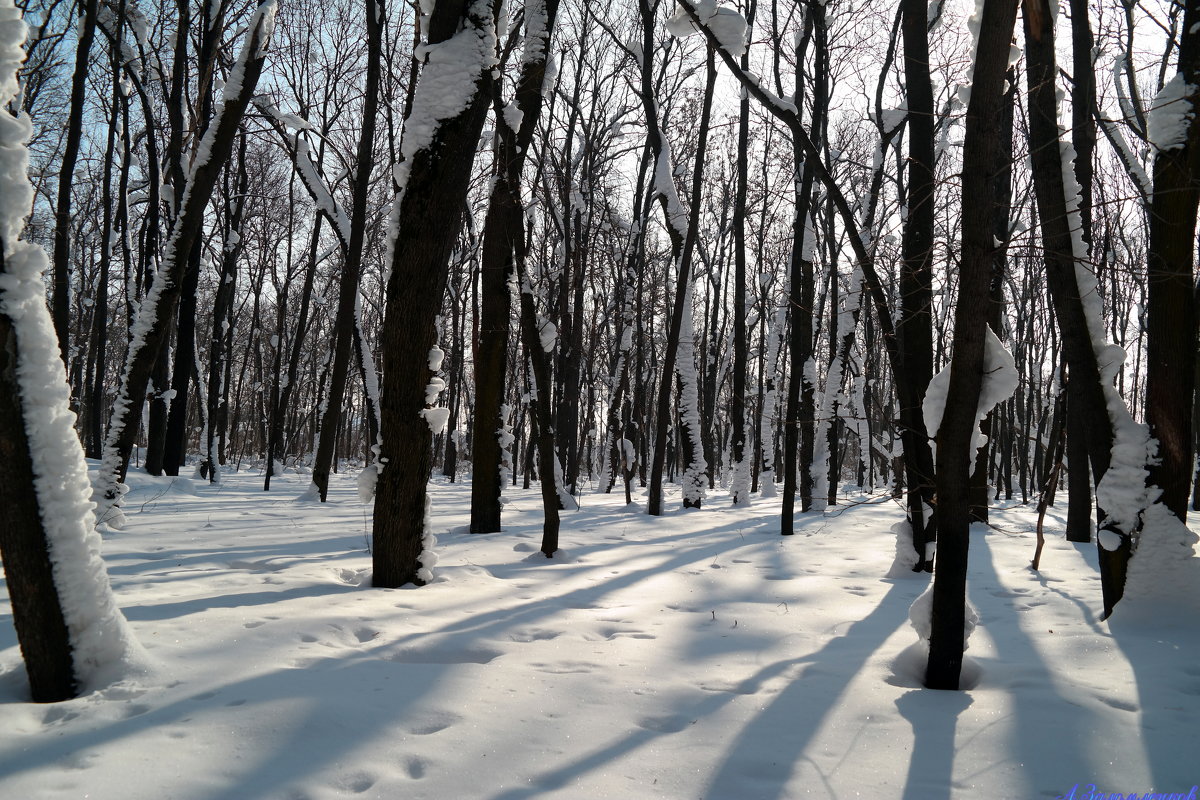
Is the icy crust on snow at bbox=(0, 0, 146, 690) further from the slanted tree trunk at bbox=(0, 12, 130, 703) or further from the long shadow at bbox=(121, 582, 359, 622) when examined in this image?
the long shadow at bbox=(121, 582, 359, 622)

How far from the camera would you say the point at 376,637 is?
3.29 meters

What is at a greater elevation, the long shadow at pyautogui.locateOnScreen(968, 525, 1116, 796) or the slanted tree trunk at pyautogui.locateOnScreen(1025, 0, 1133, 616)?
the slanted tree trunk at pyautogui.locateOnScreen(1025, 0, 1133, 616)

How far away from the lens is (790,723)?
253 centimetres

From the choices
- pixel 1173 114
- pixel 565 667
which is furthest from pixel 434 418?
pixel 1173 114

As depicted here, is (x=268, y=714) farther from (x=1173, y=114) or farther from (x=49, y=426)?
(x=1173, y=114)

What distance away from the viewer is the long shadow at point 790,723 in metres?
2.09

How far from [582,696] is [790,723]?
797 millimetres

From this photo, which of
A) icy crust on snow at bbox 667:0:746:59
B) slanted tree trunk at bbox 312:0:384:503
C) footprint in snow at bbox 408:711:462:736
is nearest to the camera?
footprint in snow at bbox 408:711:462:736

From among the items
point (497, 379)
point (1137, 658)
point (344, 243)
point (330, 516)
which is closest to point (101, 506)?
point (330, 516)

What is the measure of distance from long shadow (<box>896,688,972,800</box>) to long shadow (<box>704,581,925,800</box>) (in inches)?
11.7

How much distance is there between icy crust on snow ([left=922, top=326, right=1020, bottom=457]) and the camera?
9.25 feet

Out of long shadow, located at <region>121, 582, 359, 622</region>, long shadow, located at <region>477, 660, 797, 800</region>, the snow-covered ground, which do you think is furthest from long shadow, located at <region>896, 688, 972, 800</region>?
long shadow, located at <region>121, 582, 359, 622</region>

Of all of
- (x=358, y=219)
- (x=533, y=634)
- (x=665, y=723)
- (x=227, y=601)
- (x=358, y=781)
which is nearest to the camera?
(x=358, y=781)

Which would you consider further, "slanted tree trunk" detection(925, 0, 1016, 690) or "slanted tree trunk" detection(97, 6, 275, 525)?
"slanted tree trunk" detection(97, 6, 275, 525)
